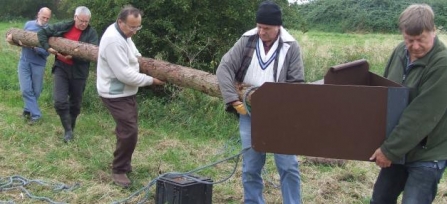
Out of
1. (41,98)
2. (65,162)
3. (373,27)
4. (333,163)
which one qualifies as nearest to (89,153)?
(65,162)

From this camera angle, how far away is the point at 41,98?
10266mm

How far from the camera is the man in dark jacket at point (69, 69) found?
7430 millimetres

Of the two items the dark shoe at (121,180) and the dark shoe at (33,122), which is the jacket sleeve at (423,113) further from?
the dark shoe at (33,122)

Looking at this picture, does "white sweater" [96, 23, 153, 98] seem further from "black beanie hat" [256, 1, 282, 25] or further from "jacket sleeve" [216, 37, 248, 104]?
"black beanie hat" [256, 1, 282, 25]

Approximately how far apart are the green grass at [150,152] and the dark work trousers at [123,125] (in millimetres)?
256

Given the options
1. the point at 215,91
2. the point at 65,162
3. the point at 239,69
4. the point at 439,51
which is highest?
the point at 439,51

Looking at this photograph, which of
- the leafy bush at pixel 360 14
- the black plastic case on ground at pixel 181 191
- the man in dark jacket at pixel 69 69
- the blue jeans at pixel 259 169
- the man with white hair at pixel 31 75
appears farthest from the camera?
the leafy bush at pixel 360 14

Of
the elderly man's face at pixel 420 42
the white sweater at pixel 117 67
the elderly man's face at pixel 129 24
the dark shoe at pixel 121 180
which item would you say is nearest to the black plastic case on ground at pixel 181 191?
the dark shoe at pixel 121 180

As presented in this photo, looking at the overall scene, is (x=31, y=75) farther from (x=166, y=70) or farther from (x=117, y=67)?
(x=117, y=67)

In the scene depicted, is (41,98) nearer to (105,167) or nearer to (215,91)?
(105,167)

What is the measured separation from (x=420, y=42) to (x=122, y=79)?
305cm

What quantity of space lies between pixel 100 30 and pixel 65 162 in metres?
4.27

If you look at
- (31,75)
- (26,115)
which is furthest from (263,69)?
(26,115)

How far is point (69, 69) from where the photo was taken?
7.49m
